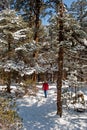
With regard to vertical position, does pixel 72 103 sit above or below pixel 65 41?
below

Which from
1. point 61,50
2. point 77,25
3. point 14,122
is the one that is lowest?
point 14,122

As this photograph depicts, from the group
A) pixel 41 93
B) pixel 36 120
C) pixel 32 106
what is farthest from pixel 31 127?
pixel 41 93

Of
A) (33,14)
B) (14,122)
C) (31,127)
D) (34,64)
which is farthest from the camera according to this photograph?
(33,14)

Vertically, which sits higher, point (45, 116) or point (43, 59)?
point (43, 59)

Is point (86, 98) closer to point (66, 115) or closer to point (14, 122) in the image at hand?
point (66, 115)

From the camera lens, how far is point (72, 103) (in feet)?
69.7

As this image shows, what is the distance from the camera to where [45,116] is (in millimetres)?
18984

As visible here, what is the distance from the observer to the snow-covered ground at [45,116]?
1766cm

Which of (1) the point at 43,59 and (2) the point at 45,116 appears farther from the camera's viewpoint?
(1) the point at 43,59

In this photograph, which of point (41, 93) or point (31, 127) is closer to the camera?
point (31, 127)

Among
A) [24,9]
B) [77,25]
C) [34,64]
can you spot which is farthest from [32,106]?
[24,9]

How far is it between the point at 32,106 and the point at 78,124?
414cm

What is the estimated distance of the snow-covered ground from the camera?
1766cm

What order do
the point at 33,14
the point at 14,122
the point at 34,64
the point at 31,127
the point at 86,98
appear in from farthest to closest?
the point at 33,14, the point at 86,98, the point at 34,64, the point at 31,127, the point at 14,122
